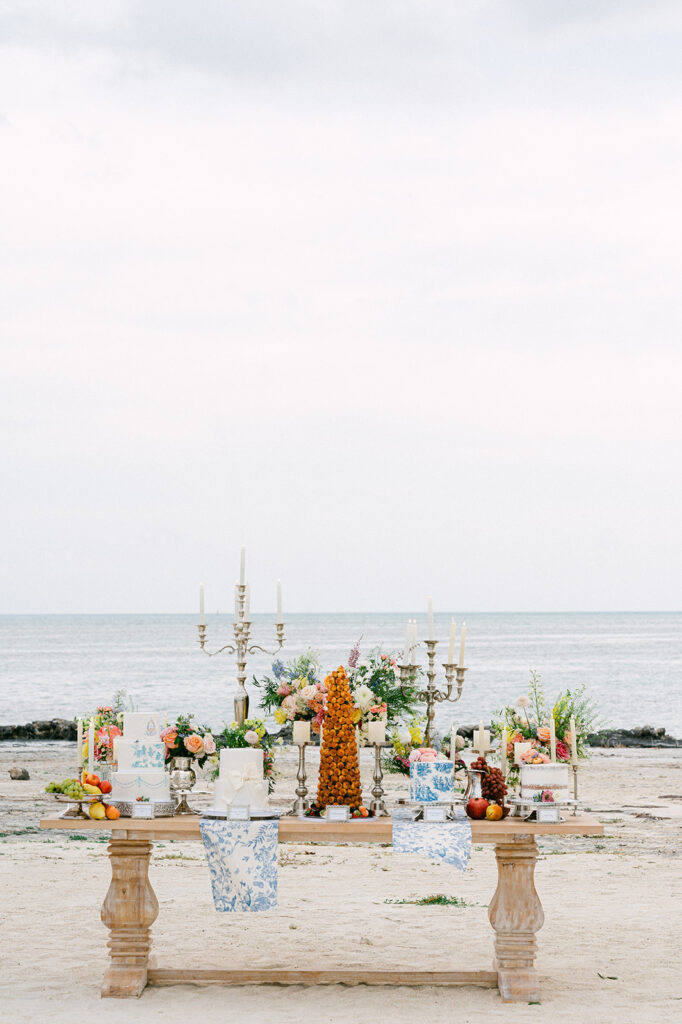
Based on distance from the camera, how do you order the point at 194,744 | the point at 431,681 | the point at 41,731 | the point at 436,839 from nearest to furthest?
the point at 436,839 < the point at 194,744 < the point at 431,681 < the point at 41,731

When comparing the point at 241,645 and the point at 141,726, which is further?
the point at 241,645

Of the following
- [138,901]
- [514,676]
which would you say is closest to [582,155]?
[138,901]

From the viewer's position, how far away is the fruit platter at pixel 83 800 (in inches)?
237

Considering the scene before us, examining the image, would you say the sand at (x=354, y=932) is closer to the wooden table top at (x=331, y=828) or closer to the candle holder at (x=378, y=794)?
the wooden table top at (x=331, y=828)

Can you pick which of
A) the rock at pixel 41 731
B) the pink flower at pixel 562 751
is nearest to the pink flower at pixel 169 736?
the pink flower at pixel 562 751

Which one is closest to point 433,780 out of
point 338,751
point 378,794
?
point 378,794

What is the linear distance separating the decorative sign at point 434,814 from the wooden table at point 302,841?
0.58ft

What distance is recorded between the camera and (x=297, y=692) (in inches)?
247

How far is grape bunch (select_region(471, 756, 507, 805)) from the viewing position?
6.24m

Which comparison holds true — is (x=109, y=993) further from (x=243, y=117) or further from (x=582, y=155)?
(x=582, y=155)

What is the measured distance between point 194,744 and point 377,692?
3.26 ft

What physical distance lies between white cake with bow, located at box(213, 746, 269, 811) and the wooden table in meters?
0.16

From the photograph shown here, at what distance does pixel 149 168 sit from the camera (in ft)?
45.6

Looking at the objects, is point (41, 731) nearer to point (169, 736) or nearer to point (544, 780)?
point (169, 736)
